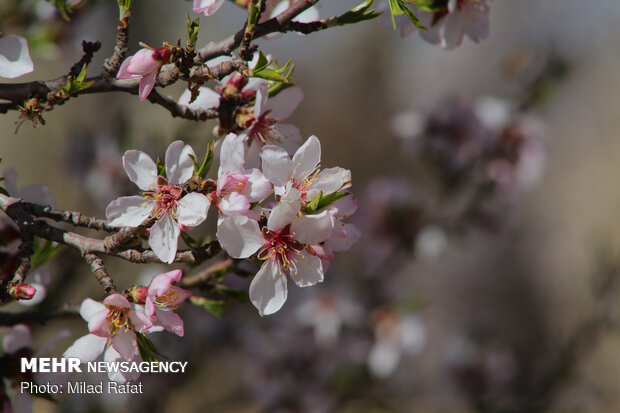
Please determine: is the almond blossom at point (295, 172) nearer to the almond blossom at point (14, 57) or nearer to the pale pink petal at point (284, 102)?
the pale pink petal at point (284, 102)

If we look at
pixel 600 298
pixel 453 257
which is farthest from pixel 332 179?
pixel 453 257

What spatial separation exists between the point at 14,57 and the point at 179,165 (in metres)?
0.30

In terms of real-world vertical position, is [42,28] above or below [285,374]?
above

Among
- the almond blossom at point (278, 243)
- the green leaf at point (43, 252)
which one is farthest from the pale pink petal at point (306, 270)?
the green leaf at point (43, 252)

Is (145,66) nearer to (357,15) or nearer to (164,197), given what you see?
(164,197)

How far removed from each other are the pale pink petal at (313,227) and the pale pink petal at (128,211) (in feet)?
0.72

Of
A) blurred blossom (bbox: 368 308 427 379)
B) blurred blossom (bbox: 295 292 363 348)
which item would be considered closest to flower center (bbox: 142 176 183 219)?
blurred blossom (bbox: 295 292 363 348)

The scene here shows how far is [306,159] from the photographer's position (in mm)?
754

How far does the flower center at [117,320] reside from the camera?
2.35 ft

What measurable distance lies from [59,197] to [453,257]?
402 cm

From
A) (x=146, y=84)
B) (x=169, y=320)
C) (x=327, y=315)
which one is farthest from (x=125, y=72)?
(x=327, y=315)

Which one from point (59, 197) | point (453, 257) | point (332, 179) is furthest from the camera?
point (453, 257)

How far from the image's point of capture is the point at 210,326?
2.17 metres

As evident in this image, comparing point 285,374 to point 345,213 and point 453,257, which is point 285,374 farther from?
point 453,257
